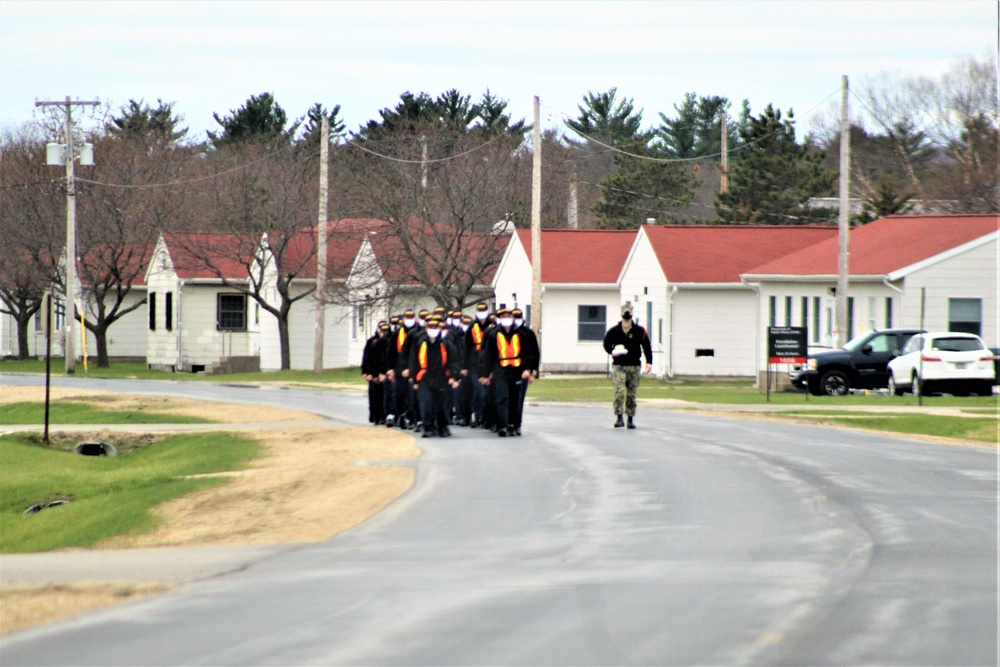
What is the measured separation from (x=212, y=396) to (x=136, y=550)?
24216mm

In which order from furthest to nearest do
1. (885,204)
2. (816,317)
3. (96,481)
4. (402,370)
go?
(885,204)
(816,317)
(402,370)
(96,481)

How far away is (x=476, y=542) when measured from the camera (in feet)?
37.0

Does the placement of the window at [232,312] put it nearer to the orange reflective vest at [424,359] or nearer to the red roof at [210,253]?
the red roof at [210,253]

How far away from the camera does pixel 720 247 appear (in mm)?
44312

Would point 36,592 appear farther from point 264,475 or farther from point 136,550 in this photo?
point 264,475

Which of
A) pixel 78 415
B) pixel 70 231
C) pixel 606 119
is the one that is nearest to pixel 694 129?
pixel 606 119

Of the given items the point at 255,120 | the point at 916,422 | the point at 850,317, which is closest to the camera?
the point at 916,422

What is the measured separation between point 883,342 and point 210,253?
29746 millimetres

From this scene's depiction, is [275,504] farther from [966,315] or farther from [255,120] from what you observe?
[255,120]

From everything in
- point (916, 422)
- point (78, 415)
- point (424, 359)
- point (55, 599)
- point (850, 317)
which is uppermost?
point (850, 317)

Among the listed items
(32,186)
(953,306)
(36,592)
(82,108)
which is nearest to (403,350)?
(36,592)

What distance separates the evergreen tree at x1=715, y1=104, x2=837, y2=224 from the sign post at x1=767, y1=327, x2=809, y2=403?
35046 mm

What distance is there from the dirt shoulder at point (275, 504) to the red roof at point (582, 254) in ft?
79.1

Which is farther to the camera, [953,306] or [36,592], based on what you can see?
[953,306]
